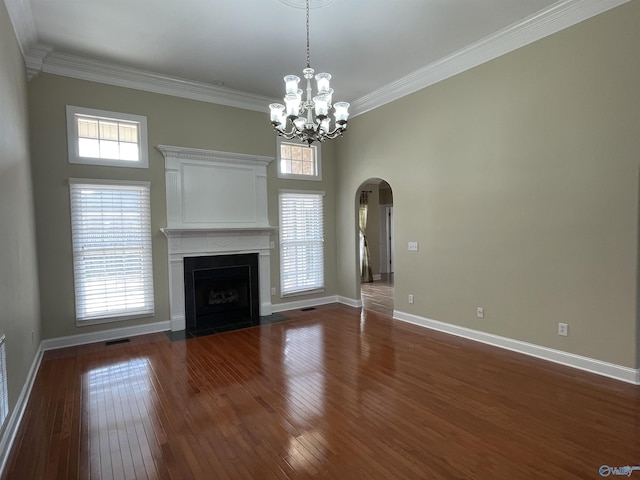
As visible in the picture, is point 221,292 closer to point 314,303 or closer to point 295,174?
point 314,303

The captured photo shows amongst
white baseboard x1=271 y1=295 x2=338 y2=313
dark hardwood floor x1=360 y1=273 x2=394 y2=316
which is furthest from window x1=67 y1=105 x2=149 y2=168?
dark hardwood floor x1=360 y1=273 x2=394 y2=316

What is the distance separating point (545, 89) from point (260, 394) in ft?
14.0

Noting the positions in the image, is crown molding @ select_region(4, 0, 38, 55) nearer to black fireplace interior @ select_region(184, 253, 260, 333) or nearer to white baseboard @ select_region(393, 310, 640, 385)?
black fireplace interior @ select_region(184, 253, 260, 333)

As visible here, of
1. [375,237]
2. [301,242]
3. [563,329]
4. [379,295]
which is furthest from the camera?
[375,237]

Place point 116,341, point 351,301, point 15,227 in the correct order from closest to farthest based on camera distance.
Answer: point 15,227 < point 116,341 < point 351,301

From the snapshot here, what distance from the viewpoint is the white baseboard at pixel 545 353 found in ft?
10.6

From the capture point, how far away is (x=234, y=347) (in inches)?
175

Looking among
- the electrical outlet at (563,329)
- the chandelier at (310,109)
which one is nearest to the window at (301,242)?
the chandelier at (310,109)

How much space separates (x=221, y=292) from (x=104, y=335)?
1733 mm

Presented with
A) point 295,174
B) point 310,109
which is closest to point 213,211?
point 295,174

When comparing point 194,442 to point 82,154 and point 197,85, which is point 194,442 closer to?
point 82,154

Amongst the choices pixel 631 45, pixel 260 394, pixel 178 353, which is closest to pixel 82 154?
pixel 178 353

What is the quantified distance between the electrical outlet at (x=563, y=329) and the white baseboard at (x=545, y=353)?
0.64 feet

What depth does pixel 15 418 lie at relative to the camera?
8.76ft
